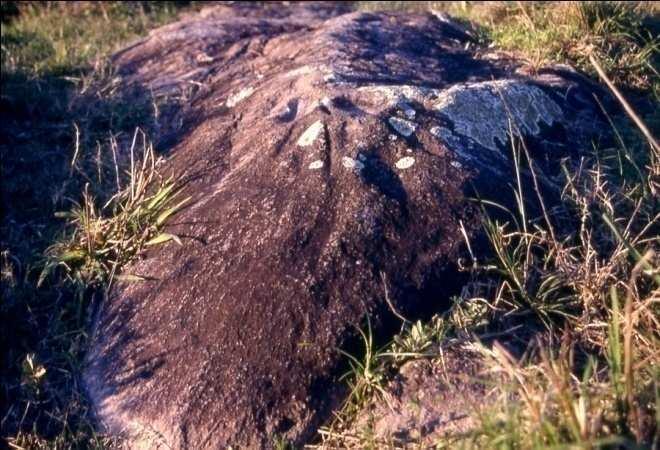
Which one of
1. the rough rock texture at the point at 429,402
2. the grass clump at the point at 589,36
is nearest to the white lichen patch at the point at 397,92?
the grass clump at the point at 589,36

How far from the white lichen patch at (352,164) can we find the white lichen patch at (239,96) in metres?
0.96

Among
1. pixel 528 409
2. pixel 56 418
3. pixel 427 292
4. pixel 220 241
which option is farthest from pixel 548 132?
pixel 56 418

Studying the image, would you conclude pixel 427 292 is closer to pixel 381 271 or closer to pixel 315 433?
pixel 381 271

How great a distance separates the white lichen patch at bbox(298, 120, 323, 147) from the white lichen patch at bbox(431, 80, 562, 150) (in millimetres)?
499

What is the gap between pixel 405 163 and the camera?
3.49 metres

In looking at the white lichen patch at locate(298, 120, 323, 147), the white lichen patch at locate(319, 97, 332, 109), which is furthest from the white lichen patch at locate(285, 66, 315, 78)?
the white lichen patch at locate(298, 120, 323, 147)

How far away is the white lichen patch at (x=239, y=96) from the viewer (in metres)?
4.28

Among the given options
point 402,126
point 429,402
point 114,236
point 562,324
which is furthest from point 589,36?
point 114,236

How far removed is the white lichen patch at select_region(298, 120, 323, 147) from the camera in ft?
11.9

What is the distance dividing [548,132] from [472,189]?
2.33 feet

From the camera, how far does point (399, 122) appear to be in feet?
11.9

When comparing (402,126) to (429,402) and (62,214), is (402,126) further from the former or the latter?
(62,214)

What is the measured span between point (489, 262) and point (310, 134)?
2.99 feet

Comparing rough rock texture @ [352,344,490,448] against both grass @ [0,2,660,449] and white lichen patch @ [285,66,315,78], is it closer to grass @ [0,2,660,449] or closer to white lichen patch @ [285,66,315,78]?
grass @ [0,2,660,449]
